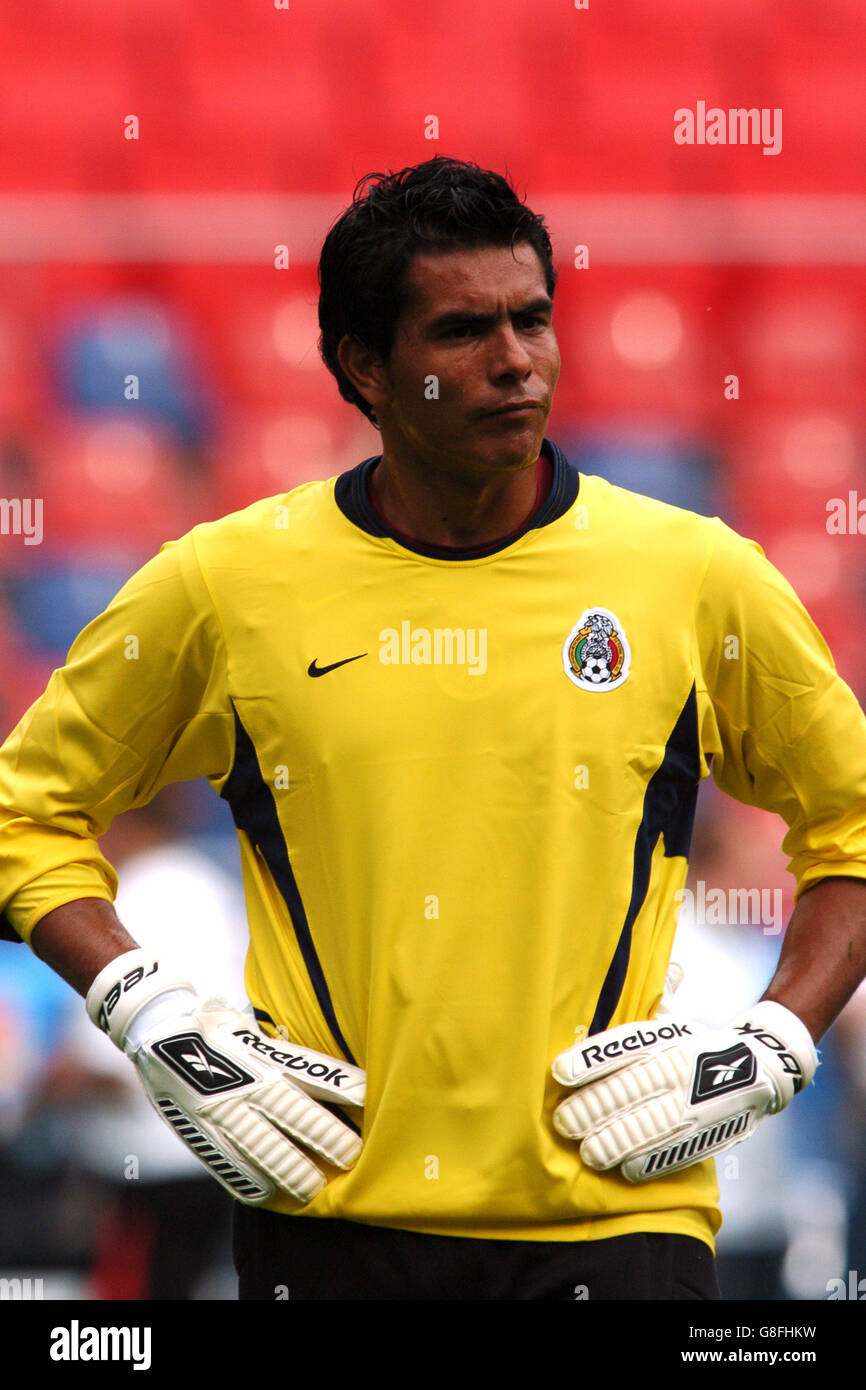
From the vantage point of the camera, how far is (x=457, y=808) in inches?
58.5

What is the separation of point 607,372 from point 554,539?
136 centimetres

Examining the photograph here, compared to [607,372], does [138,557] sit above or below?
below

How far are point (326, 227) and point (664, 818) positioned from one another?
5.29ft

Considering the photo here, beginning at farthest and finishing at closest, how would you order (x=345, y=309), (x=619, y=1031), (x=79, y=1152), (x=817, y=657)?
(x=79, y=1152)
(x=345, y=309)
(x=817, y=657)
(x=619, y=1031)

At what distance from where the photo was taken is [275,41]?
2807 mm

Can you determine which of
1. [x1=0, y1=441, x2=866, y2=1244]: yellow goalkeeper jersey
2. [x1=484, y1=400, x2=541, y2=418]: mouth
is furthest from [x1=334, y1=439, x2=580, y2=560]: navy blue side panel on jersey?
[x1=484, y1=400, x2=541, y2=418]: mouth

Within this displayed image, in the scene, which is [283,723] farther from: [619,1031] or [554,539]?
[619,1031]

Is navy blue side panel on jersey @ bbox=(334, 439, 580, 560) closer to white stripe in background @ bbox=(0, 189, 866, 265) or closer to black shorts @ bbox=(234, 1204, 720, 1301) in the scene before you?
black shorts @ bbox=(234, 1204, 720, 1301)

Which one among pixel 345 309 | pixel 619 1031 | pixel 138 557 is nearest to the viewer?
pixel 619 1031

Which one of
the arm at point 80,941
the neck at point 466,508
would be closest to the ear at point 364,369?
the neck at point 466,508

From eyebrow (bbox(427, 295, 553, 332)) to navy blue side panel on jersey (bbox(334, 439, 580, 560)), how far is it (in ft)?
0.47

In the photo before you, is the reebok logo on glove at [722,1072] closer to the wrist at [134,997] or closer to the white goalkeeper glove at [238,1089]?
the white goalkeeper glove at [238,1089]

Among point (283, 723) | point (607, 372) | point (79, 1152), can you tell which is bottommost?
point (79, 1152)
